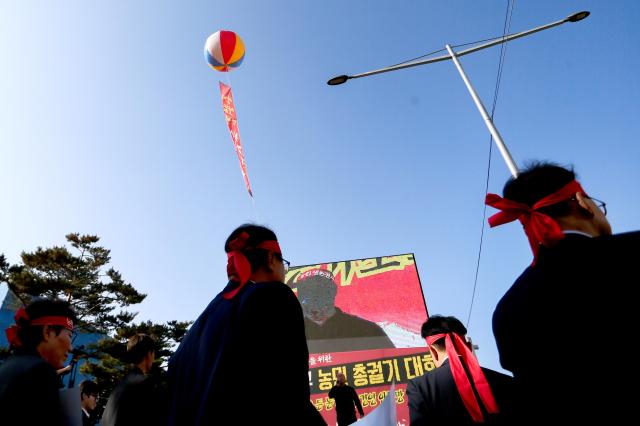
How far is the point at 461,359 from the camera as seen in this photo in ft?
8.96

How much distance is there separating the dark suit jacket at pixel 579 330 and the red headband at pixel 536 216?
6cm

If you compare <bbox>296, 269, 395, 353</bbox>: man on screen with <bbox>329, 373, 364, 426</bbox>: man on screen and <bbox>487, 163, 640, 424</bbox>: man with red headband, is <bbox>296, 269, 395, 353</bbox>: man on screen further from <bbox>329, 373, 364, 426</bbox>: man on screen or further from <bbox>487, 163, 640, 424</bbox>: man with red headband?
<bbox>487, 163, 640, 424</bbox>: man with red headband

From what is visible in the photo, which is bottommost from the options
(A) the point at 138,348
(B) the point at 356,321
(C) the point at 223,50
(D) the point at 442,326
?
(D) the point at 442,326

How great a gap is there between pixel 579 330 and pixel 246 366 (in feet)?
3.73

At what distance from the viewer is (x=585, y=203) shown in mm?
1500

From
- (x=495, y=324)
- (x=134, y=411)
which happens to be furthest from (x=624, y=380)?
(x=134, y=411)

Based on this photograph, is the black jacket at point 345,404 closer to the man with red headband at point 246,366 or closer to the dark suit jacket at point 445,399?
the dark suit jacket at point 445,399

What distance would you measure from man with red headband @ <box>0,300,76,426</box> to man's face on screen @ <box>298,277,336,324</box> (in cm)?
A: 1439

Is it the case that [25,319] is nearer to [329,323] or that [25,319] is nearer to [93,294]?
[329,323]

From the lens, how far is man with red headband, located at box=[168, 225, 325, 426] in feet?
4.03

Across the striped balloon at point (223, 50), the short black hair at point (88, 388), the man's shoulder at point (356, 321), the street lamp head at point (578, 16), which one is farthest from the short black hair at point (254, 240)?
the man's shoulder at point (356, 321)

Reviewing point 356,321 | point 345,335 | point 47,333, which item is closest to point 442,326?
point 47,333

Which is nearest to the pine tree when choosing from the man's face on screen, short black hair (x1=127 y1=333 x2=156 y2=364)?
the man's face on screen

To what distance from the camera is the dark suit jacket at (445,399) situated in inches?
97.4
